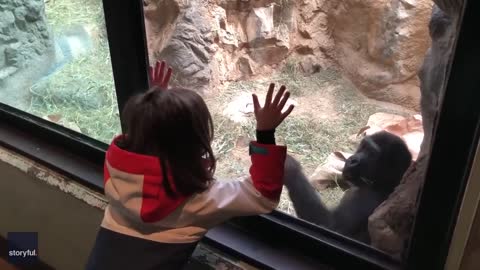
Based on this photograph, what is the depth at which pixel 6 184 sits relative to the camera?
121cm

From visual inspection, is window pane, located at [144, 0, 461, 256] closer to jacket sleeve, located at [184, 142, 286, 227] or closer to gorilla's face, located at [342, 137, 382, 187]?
gorilla's face, located at [342, 137, 382, 187]

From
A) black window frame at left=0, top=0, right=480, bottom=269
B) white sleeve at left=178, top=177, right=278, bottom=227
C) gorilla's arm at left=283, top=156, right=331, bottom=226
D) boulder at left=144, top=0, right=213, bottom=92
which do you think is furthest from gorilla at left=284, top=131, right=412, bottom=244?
boulder at left=144, top=0, right=213, bottom=92

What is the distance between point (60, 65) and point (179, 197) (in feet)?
3.19

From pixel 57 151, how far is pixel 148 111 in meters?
0.59

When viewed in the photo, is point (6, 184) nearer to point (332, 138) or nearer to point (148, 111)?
point (148, 111)

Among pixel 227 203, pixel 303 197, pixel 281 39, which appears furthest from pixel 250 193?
pixel 281 39

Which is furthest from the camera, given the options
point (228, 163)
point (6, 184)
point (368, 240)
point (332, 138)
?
point (332, 138)

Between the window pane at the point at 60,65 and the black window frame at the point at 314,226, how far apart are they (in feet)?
0.23

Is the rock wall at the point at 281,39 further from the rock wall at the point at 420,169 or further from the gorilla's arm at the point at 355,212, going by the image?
the rock wall at the point at 420,169

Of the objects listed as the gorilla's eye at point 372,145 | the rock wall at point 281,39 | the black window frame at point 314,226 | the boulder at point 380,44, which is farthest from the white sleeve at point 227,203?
the rock wall at point 281,39

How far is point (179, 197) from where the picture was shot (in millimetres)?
657

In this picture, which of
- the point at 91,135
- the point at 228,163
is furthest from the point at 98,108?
the point at 228,163

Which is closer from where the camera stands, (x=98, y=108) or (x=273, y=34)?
(x=98, y=108)

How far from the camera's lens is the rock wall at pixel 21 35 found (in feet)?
4.73
